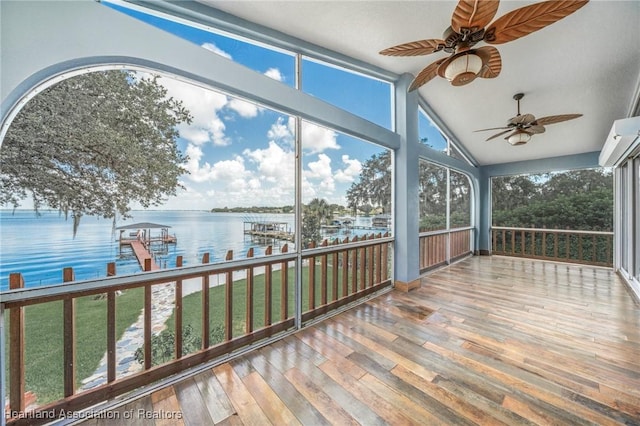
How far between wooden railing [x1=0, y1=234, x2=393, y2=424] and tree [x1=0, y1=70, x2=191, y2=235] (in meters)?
0.44

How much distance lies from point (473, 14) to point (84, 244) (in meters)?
2.65

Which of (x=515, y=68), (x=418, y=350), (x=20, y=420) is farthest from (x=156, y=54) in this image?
(x=515, y=68)

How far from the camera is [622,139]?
2980mm

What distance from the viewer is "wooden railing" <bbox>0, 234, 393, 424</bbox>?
53.7 inches

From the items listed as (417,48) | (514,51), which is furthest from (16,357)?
(514,51)

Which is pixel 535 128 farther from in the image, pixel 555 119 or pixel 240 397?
pixel 240 397

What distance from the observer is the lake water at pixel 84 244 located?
4.26 ft

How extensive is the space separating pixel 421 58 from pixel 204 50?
2679 millimetres

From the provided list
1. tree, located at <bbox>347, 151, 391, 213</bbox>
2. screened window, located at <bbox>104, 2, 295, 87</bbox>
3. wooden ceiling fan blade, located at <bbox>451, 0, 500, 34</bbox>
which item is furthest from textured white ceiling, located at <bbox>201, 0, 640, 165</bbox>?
tree, located at <bbox>347, 151, 391, 213</bbox>

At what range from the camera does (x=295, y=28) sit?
248 centimetres

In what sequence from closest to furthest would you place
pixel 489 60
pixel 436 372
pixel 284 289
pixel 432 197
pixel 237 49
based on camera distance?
pixel 436 372 < pixel 489 60 < pixel 237 49 < pixel 284 289 < pixel 432 197

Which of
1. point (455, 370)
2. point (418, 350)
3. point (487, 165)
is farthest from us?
point (487, 165)

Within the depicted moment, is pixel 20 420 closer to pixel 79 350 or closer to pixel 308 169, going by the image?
pixel 79 350

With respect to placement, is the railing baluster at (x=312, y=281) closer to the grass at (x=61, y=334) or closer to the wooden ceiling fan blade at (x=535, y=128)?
the grass at (x=61, y=334)
